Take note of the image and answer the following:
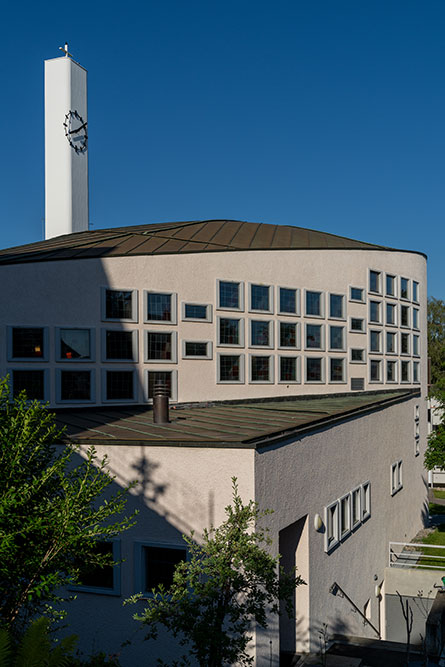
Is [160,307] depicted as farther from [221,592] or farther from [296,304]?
[221,592]

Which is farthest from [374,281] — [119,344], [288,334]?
[119,344]

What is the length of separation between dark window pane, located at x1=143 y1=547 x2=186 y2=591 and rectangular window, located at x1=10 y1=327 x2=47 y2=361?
34.5 ft

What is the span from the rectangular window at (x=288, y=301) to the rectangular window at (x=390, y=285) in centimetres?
846

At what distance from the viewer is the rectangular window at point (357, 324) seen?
3284cm

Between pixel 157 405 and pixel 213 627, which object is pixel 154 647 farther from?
pixel 157 405

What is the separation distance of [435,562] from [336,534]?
550 inches

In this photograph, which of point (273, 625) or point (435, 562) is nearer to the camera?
point (273, 625)

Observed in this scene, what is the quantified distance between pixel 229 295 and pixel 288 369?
4.91 metres

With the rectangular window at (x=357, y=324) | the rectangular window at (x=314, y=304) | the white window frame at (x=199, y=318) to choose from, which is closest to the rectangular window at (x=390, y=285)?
the rectangular window at (x=357, y=324)

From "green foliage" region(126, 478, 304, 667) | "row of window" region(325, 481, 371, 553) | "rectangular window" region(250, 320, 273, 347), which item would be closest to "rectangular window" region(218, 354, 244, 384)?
"rectangular window" region(250, 320, 273, 347)

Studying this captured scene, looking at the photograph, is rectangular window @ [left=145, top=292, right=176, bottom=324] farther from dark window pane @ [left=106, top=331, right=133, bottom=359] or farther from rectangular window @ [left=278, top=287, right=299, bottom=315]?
rectangular window @ [left=278, top=287, right=299, bottom=315]

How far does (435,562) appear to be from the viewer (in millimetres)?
28750

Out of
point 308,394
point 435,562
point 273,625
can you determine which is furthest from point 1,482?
point 435,562

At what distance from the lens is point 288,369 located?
2916 cm
